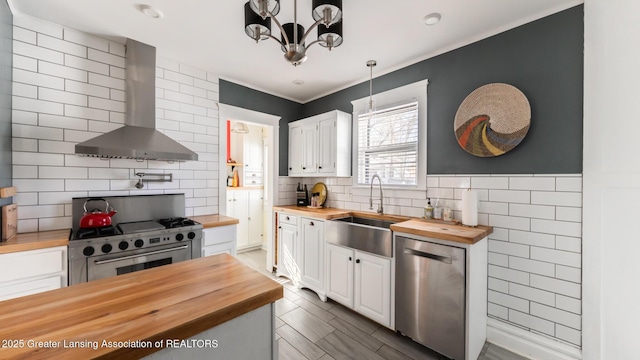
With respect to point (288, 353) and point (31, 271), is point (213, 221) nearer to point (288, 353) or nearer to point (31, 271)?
point (31, 271)

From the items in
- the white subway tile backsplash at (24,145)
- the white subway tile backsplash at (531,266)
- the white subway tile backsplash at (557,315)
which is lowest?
the white subway tile backsplash at (557,315)

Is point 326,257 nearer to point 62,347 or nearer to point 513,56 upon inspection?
point 62,347

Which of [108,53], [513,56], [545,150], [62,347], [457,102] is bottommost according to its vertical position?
[62,347]

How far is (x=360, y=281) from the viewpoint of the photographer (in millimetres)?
2420

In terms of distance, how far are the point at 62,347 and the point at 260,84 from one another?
3.24 meters

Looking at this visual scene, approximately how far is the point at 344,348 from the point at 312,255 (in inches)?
41.4

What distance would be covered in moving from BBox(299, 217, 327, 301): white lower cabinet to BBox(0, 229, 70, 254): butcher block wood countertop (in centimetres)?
206

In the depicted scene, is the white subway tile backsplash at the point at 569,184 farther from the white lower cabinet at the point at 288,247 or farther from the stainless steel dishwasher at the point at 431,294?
the white lower cabinet at the point at 288,247

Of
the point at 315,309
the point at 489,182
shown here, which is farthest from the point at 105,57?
the point at 489,182

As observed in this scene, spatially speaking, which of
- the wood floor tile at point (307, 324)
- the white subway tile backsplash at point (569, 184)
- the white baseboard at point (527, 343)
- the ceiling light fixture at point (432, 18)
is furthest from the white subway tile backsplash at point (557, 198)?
the wood floor tile at point (307, 324)

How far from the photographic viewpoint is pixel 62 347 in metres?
0.61

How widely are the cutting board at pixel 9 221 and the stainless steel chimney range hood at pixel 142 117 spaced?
2.22 ft

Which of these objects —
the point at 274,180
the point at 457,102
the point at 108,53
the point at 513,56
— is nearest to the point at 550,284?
the point at 457,102

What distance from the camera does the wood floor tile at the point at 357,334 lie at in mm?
2082
